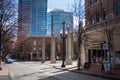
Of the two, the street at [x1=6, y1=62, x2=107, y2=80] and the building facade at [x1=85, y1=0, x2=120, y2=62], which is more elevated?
the building facade at [x1=85, y1=0, x2=120, y2=62]

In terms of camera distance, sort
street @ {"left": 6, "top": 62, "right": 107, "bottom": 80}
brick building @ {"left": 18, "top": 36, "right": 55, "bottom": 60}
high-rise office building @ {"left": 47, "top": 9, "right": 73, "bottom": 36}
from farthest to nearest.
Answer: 1. brick building @ {"left": 18, "top": 36, "right": 55, "bottom": 60}
2. high-rise office building @ {"left": 47, "top": 9, "right": 73, "bottom": 36}
3. street @ {"left": 6, "top": 62, "right": 107, "bottom": 80}

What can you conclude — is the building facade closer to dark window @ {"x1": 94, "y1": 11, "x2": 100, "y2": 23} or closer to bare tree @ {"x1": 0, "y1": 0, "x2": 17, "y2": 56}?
dark window @ {"x1": 94, "y1": 11, "x2": 100, "y2": 23}

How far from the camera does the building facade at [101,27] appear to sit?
135ft

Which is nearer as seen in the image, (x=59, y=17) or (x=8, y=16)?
(x=8, y=16)

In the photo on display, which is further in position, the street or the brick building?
the brick building

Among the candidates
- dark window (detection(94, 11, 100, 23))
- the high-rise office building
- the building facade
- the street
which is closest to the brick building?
the high-rise office building

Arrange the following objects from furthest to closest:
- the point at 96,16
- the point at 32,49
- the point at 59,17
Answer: the point at 32,49 < the point at 59,17 < the point at 96,16

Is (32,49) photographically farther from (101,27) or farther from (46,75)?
(46,75)

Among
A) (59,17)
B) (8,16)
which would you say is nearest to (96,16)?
(8,16)

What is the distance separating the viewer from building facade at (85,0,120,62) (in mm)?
41297

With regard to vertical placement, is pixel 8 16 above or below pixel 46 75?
above

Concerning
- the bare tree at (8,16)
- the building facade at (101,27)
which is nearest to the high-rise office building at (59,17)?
the building facade at (101,27)

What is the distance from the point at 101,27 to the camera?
4616cm

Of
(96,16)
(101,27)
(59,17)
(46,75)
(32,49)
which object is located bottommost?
Answer: (46,75)
